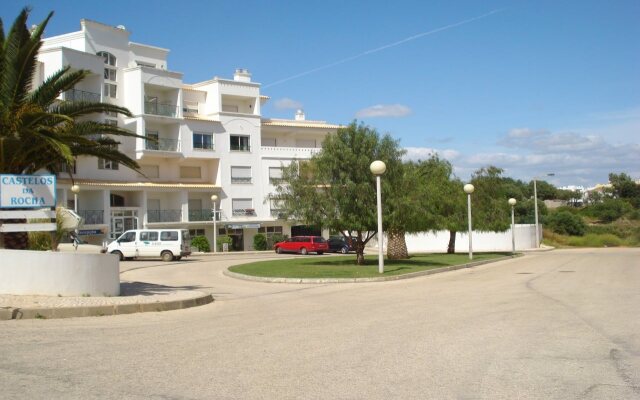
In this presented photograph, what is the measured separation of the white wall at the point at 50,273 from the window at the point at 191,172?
46.4 m

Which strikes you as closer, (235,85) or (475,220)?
(475,220)

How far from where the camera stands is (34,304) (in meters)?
11.8

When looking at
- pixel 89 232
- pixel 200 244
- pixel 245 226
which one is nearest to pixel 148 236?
pixel 89 232

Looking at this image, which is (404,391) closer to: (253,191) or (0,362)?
(0,362)

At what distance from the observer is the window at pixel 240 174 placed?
61.1m

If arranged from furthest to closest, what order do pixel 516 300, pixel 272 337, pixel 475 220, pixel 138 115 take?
pixel 138 115
pixel 475 220
pixel 516 300
pixel 272 337

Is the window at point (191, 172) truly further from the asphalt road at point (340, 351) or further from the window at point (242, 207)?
the asphalt road at point (340, 351)

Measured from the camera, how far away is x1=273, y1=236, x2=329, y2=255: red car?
5166cm

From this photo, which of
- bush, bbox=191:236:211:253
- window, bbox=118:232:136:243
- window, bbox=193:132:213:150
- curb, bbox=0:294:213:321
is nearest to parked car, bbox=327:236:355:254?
bush, bbox=191:236:211:253

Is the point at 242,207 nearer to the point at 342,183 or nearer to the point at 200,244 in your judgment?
the point at 200,244

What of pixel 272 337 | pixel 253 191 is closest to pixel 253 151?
pixel 253 191

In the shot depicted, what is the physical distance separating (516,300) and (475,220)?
2827cm

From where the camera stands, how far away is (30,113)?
1375 centimetres

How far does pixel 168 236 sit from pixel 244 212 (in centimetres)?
2306
